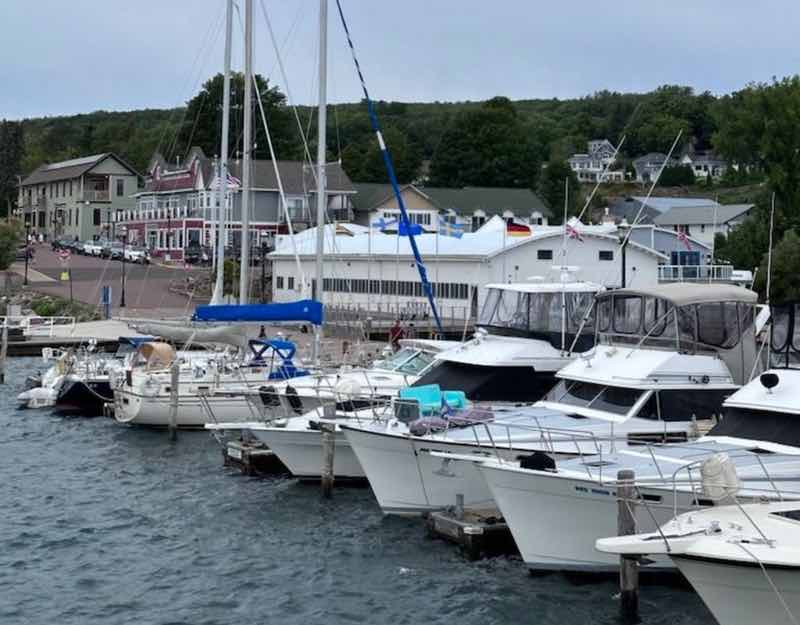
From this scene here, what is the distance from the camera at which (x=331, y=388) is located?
100 feet

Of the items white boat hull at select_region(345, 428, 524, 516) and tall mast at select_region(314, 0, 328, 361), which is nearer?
white boat hull at select_region(345, 428, 524, 516)

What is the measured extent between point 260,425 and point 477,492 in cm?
647

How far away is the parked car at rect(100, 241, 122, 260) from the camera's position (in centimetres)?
9400

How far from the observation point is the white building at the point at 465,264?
5941 centimetres

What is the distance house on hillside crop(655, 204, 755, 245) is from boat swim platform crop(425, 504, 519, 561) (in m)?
76.9

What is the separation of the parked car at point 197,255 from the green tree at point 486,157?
4347 cm

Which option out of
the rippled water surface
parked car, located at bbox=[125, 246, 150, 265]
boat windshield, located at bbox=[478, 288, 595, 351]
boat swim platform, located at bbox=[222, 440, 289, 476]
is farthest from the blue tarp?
parked car, located at bbox=[125, 246, 150, 265]

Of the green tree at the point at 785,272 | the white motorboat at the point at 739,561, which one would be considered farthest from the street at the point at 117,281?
the white motorboat at the point at 739,561

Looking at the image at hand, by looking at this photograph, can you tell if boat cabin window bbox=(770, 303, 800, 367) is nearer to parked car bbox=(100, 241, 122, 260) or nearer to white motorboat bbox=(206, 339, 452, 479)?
white motorboat bbox=(206, 339, 452, 479)

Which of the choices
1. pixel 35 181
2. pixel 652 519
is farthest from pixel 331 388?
pixel 35 181

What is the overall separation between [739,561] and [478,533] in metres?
7.03

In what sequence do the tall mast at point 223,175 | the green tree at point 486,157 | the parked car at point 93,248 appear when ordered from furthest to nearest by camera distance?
the green tree at point 486,157 → the parked car at point 93,248 → the tall mast at point 223,175

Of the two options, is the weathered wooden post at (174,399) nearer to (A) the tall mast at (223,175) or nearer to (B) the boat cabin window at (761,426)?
(A) the tall mast at (223,175)

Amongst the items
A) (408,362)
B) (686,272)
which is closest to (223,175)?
(408,362)
